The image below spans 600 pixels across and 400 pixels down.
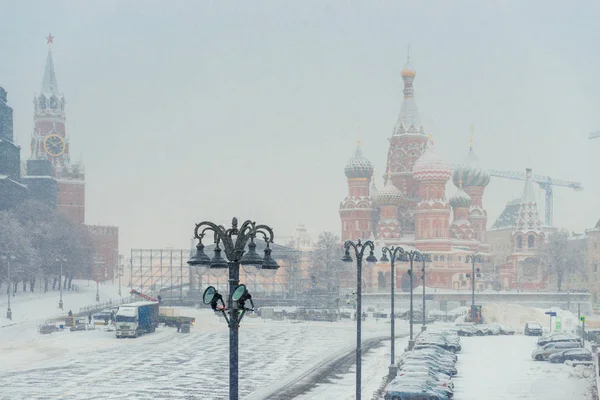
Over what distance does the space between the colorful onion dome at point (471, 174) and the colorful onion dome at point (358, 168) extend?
14938 millimetres

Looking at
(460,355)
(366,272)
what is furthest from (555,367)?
(366,272)

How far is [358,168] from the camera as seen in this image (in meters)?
158

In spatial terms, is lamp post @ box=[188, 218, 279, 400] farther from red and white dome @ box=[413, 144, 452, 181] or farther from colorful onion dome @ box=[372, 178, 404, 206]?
colorful onion dome @ box=[372, 178, 404, 206]

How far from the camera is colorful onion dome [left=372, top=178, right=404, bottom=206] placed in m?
152

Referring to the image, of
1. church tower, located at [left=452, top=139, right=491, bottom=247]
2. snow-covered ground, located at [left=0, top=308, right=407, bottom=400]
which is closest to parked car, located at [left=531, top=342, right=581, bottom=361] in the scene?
snow-covered ground, located at [left=0, top=308, right=407, bottom=400]

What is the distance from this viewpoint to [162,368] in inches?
2320

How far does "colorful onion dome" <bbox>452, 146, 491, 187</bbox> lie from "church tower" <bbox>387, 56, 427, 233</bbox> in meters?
8.60

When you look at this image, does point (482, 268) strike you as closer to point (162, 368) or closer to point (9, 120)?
point (9, 120)

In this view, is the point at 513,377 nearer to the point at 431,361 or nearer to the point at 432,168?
the point at 431,361

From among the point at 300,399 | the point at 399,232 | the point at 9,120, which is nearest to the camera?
the point at 300,399

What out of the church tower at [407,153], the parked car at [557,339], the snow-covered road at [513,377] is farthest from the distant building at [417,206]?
the snow-covered road at [513,377]

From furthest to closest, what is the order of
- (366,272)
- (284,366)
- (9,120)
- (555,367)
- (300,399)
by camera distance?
(9,120) < (366,272) < (284,366) < (555,367) < (300,399)

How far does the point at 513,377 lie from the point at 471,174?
11015 cm

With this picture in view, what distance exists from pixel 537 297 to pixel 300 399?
89557 mm
